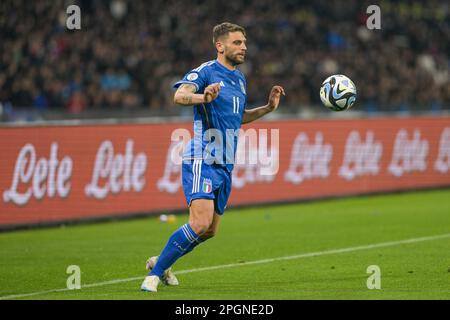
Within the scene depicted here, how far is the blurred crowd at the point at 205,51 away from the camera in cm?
2256

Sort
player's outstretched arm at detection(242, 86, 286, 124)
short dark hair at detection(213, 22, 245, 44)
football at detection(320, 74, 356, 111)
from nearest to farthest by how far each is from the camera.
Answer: short dark hair at detection(213, 22, 245, 44), player's outstretched arm at detection(242, 86, 286, 124), football at detection(320, 74, 356, 111)

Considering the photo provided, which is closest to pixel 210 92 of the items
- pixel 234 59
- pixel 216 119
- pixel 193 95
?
pixel 193 95

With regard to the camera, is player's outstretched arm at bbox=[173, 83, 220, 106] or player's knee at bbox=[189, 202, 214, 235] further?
player's knee at bbox=[189, 202, 214, 235]

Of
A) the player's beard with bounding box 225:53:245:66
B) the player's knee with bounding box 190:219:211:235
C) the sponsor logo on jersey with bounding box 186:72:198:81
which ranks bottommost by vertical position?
the player's knee with bounding box 190:219:211:235

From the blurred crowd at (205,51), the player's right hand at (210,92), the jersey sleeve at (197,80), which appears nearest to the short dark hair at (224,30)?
the jersey sleeve at (197,80)

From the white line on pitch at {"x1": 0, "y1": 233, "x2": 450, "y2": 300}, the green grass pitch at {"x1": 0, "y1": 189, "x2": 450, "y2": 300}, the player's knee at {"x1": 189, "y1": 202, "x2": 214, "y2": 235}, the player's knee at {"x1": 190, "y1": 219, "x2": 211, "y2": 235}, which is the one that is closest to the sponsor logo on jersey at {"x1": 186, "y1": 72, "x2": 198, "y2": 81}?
the player's knee at {"x1": 189, "y1": 202, "x2": 214, "y2": 235}

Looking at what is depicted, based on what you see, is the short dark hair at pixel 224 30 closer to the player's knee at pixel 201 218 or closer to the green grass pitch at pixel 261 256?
the player's knee at pixel 201 218

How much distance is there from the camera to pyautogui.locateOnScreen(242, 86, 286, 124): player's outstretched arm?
10.5m

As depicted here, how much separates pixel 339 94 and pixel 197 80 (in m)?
2.18

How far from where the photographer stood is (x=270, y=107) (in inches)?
415

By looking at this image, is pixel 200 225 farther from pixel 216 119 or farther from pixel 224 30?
pixel 224 30

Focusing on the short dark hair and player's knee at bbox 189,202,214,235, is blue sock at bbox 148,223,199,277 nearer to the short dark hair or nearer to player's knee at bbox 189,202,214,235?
player's knee at bbox 189,202,214,235

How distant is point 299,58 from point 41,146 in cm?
1435
